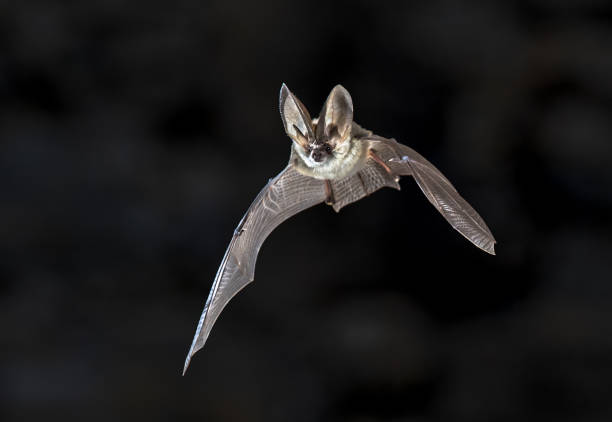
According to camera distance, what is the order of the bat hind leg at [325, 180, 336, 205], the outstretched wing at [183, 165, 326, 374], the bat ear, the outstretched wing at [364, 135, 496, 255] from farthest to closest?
1. the bat hind leg at [325, 180, 336, 205]
2. the outstretched wing at [183, 165, 326, 374]
3. the outstretched wing at [364, 135, 496, 255]
4. the bat ear

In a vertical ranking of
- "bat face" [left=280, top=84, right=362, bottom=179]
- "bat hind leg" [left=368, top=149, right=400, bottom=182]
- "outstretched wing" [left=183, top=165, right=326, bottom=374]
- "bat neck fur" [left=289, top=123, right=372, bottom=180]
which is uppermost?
"bat face" [left=280, top=84, right=362, bottom=179]

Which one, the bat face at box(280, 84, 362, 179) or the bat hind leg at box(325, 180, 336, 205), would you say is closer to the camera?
the bat face at box(280, 84, 362, 179)

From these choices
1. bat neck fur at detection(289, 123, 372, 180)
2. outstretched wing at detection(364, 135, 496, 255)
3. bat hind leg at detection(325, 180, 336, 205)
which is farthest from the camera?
bat hind leg at detection(325, 180, 336, 205)

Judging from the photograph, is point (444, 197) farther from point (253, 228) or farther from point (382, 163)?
Result: point (253, 228)

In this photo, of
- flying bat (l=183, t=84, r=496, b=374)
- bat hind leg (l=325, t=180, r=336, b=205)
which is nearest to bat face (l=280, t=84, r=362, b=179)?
flying bat (l=183, t=84, r=496, b=374)

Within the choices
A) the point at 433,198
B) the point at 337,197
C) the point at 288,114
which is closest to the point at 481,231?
the point at 433,198

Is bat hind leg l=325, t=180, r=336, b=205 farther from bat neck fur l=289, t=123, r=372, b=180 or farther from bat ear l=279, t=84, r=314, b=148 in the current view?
bat ear l=279, t=84, r=314, b=148

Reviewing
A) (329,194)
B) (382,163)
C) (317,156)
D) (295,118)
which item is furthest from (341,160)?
(329,194)

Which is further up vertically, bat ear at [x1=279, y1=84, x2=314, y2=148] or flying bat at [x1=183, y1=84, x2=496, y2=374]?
bat ear at [x1=279, y1=84, x2=314, y2=148]
